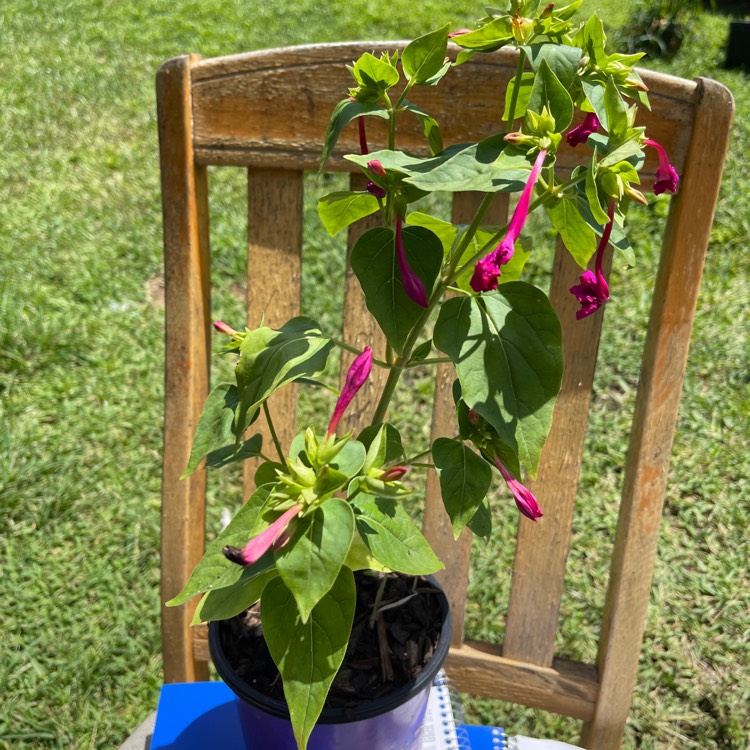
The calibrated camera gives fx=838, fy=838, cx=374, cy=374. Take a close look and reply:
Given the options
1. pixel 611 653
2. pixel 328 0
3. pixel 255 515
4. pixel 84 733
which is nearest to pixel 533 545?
pixel 611 653

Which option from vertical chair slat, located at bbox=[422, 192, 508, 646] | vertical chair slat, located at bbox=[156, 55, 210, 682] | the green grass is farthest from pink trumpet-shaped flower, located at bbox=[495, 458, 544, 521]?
the green grass

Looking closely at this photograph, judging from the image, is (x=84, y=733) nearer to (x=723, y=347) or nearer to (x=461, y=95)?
(x=461, y=95)

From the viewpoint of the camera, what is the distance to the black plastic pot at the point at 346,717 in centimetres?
78

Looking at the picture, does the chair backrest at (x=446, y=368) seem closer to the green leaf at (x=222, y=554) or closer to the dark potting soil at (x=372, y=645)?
the dark potting soil at (x=372, y=645)

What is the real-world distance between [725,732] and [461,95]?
1243 millimetres

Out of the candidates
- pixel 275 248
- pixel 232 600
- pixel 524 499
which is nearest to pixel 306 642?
pixel 232 600

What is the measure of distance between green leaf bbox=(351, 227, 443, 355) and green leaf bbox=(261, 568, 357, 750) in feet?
0.69

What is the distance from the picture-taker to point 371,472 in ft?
2.13

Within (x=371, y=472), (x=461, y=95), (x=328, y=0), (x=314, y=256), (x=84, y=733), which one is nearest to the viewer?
(x=371, y=472)

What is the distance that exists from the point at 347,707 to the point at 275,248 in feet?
1.88

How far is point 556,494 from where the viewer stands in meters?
1.14

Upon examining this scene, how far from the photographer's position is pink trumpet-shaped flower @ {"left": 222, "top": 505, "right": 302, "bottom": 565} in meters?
0.54

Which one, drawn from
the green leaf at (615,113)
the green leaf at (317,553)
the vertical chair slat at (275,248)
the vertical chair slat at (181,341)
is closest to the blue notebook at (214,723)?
the vertical chair slat at (181,341)

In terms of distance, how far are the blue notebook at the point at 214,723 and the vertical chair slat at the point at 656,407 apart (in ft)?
0.71
